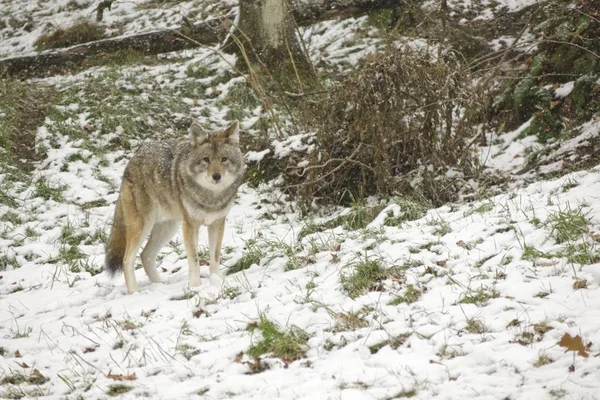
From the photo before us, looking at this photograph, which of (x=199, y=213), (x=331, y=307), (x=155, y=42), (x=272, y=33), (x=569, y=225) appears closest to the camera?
(x=331, y=307)

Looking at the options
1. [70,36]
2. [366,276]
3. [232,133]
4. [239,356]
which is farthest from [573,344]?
[70,36]

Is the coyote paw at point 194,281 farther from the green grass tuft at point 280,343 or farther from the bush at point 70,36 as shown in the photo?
the bush at point 70,36

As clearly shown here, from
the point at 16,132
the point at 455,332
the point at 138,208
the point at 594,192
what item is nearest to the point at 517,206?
the point at 594,192

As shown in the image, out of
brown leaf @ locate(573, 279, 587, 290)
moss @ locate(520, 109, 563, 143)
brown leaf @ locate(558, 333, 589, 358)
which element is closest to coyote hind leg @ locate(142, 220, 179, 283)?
brown leaf @ locate(573, 279, 587, 290)

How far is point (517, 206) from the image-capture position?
585cm

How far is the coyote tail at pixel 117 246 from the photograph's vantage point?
6.32 metres

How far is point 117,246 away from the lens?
21.0 feet

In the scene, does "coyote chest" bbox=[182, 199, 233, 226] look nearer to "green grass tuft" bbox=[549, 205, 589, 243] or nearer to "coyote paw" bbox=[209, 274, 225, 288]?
"coyote paw" bbox=[209, 274, 225, 288]

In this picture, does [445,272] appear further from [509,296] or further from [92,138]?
[92,138]

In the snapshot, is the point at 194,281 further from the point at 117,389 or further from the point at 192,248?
the point at 117,389

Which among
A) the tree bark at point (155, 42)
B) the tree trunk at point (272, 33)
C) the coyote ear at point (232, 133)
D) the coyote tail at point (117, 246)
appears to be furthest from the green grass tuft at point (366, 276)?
the tree bark at point (155, 42)

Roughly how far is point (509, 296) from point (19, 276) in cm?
541

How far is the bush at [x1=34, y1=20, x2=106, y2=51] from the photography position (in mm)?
15336

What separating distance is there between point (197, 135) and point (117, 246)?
1519 millimetres
